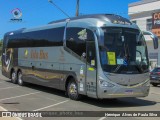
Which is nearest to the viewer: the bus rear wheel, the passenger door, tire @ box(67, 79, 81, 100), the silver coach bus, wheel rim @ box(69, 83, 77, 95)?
the silver coach bus

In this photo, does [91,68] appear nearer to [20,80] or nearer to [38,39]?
[38,39]

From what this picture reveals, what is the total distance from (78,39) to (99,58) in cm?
185

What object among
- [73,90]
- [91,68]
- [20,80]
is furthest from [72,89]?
[20,80]

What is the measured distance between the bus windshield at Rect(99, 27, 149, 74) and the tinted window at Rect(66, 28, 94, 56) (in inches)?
29.7

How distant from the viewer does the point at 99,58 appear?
1418 centimetres

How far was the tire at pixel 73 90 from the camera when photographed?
15.8 m

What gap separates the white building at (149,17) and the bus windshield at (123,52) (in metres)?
25.5

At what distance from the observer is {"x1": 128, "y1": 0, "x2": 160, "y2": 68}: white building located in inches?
1587

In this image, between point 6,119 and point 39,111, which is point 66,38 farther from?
point 6,119

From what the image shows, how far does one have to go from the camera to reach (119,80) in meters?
14.2

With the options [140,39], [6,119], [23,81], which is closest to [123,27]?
[140,39]

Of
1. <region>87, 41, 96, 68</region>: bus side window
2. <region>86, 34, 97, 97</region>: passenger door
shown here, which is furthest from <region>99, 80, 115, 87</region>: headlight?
<region>87, 41, 96, 68</region>: bus side window

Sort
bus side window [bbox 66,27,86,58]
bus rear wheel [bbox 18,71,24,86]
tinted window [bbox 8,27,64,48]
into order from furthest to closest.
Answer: bus rear wheel [bbox 18,71,24,86], tinted window [bbox 8,27,64,48], bus side window [bbox 66,27,86,58]

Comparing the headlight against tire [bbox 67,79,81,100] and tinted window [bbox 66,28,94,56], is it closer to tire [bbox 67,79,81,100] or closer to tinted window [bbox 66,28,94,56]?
tinted window [bbox 66,28,94,56]
